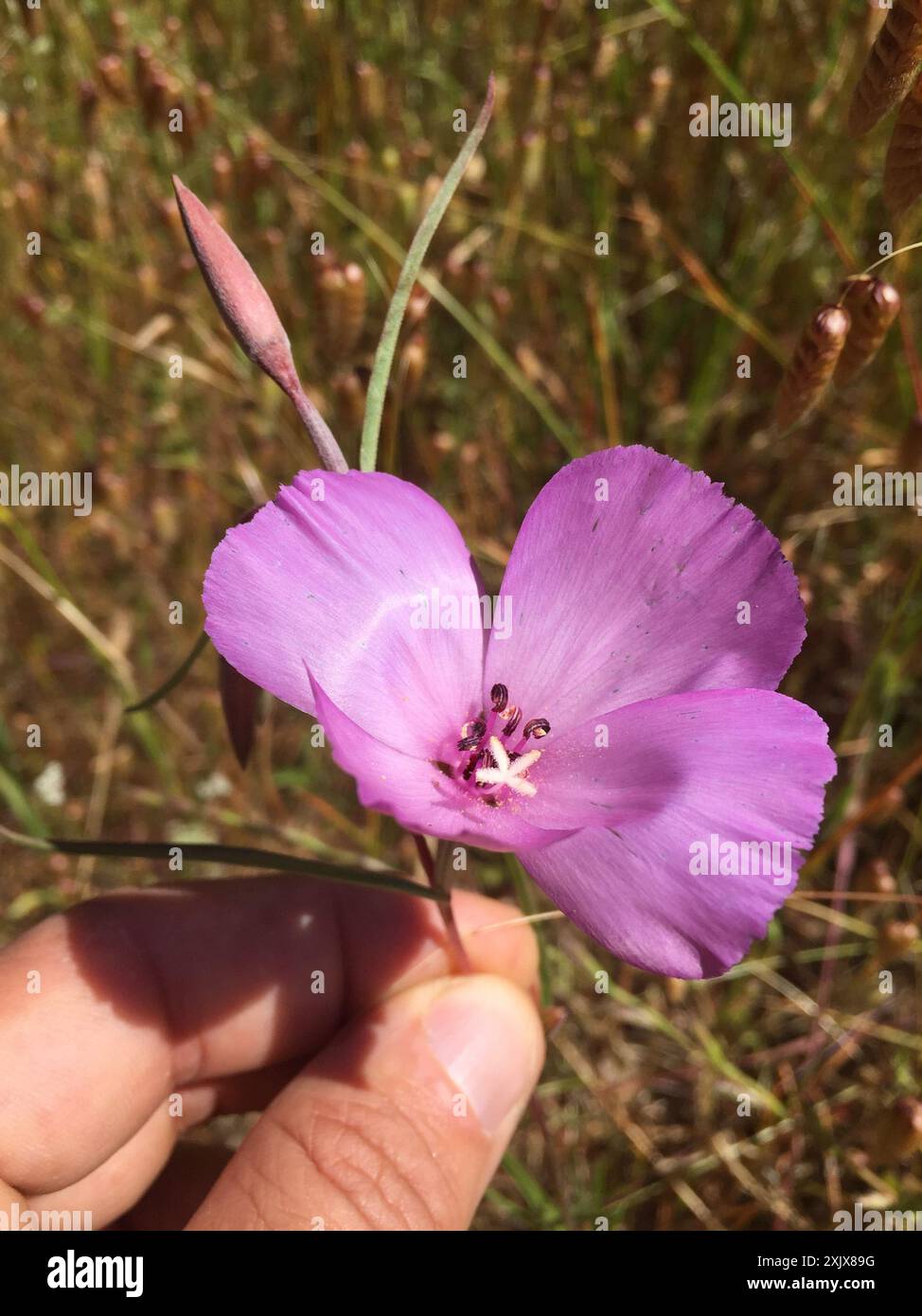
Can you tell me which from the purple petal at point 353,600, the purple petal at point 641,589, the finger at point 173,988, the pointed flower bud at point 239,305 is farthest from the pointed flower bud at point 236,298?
the finger at point 173,988

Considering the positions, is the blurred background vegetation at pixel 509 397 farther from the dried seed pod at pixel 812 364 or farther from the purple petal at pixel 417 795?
the purple petal at pixel 417 795

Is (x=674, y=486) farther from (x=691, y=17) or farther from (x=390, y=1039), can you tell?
(x=691, y=17)

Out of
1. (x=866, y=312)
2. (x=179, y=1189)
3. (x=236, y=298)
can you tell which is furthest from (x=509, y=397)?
(x=179, y=1189)

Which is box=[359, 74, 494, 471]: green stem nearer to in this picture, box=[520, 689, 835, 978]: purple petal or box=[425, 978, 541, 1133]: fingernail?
box=[520, 689, 835, 978]: purple petal

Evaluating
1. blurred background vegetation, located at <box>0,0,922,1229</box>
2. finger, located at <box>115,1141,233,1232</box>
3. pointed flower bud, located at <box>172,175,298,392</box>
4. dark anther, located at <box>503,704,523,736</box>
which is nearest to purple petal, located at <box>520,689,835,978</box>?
dark anther, located at <box>503,704,523,736</box>

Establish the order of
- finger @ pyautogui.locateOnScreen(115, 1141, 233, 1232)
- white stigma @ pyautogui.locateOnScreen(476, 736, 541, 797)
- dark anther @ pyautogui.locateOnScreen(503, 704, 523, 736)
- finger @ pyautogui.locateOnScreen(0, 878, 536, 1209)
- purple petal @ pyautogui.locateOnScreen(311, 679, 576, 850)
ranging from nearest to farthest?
purple petal @ pyautogui.locateOnScreen(311, 679, 576, 850) < white stigma @ pyautogui.locateOnScreen(476, 736, 541, 797) < dark anther @ pyautogui.locateOnScreen(503, 704, 523, 736) < finger @ pyautogui.locateOnScreen(0, 878, 536, 1209) < finger @ pyautogui.locateOnScreen(115, 1141, 233, 1232)
